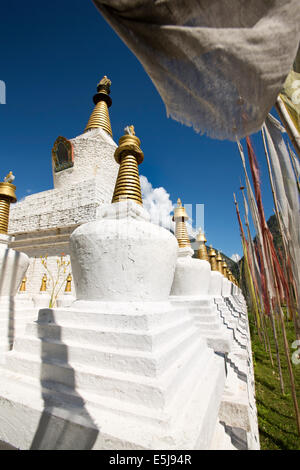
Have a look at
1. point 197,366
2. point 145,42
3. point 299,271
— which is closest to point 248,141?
point 299,271

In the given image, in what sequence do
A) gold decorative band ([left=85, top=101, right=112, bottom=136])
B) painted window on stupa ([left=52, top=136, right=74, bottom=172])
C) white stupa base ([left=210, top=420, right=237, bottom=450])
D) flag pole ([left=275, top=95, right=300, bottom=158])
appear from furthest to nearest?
gold decorative band ([left=85, top=101, right=112, bottom=136]) < painted window on stupa ([left=52, top=136, right=74, bottom=172]) < white stupa base ([left=210, top=420, right=237, bottom=450]) < flag pole ([left=275, top=95, right=300, bottom=158])

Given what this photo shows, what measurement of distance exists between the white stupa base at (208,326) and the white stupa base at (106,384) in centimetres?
90

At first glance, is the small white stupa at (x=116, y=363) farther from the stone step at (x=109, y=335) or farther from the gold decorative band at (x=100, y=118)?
the gold decorative band at (x=100, y=118)

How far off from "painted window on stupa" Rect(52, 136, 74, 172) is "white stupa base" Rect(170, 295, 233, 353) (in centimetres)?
967

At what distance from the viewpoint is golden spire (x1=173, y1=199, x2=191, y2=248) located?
4.67 m

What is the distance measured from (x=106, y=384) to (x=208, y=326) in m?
1.84

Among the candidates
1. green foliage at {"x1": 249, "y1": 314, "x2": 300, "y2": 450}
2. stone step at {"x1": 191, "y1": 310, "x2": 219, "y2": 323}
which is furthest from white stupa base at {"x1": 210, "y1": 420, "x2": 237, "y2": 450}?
green foliage at {"x1": 249, "y1": 314, "x2": 300, "y2": 450}

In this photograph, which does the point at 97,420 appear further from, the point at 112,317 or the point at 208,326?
the point at 208,326

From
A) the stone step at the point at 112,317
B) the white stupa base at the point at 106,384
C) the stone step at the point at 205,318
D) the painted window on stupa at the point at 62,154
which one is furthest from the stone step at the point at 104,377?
the painted window on stupa at the point at 62,154

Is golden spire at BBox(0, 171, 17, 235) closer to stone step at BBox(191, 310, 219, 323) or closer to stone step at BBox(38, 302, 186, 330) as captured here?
stone step at BBox(38, 302, 186, 330)

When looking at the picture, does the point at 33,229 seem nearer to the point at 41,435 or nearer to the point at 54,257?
the point at 54,257
